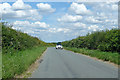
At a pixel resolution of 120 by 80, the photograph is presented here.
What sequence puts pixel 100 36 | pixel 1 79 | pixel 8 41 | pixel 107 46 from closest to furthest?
pixel 1 79
pixel 8 41
pixel 107 46
pixel 100 36

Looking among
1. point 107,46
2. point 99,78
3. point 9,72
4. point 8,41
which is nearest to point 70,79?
point 99,78

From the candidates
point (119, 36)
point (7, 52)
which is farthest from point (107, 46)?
point (7, 52)

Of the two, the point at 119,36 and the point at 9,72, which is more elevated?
the point at 119,36

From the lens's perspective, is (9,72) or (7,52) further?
(7,52)

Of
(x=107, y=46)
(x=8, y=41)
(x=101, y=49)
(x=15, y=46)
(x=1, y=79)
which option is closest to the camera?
(x=1, y=79)

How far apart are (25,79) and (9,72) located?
2.82ft

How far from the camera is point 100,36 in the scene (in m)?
29.0

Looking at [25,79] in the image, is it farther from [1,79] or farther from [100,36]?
[100,36]

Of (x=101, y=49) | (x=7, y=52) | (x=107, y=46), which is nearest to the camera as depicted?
(x=7, y=52)

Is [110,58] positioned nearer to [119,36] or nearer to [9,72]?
[119,36]

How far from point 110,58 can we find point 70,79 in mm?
Answer: 9911

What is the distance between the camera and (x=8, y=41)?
641 inches

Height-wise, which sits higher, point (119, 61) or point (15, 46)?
point (15, 46)

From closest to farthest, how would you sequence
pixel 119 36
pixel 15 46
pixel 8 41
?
pixel 8 41 → pixel 15 46 → pixel 119 36
